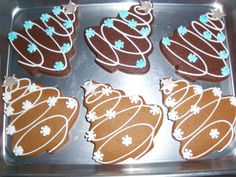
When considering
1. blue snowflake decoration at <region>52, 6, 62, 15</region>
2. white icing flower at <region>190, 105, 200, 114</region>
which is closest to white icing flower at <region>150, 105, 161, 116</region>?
white icing flower at <region>190, 105, 200, 114</region>

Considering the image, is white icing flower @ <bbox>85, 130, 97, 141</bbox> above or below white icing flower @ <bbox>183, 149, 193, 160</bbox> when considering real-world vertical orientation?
above

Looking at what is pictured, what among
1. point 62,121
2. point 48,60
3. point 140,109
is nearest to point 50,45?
point 48,60

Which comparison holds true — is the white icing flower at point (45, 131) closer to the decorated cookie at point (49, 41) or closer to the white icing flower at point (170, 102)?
the decorated cookie at point (49, 41)

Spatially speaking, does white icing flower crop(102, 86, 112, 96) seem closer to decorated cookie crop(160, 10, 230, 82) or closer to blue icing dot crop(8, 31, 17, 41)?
decorated cookie crop(160, 10, 230, 82)

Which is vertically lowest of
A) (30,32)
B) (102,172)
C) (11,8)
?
(102,172)

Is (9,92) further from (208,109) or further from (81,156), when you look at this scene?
(208,109)

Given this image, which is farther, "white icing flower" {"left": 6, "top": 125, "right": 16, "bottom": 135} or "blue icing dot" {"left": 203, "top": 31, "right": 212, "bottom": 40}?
"blue icing dot" {"left": 203, "top": 31, "right": 212, "bottom": 40}
